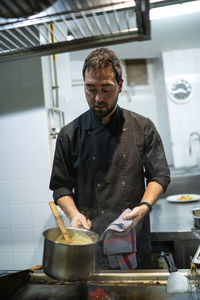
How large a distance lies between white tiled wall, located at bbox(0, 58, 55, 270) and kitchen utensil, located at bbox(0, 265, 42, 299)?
1179 mm

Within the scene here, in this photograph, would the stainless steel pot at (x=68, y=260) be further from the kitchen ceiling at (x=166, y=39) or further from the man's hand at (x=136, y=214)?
the kitchen ceiling at (x=166, y=39)

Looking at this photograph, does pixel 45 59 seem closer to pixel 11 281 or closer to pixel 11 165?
pixel 11 165

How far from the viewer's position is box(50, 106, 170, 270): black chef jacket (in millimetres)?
1626

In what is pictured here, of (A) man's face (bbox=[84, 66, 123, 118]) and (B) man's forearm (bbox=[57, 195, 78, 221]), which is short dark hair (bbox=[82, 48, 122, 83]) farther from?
(B) man's forearm (bbox=[57, 195, 78, 221])

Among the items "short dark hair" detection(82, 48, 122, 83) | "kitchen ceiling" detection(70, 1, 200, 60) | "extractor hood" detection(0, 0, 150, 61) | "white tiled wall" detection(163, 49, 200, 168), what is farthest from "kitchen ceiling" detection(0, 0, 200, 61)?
"white tiled wall" detection(163, 49, 200, 168)

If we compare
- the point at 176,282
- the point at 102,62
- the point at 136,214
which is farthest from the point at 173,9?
the point at 176,282

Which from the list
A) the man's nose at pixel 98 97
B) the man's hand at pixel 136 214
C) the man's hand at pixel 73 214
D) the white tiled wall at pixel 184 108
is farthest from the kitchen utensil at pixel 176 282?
the white tiled wall at pixel 184 108

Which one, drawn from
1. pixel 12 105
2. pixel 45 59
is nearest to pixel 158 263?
pixel 12 105

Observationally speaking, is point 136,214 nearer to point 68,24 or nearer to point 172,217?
point 68,24

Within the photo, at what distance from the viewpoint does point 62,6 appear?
0.87m

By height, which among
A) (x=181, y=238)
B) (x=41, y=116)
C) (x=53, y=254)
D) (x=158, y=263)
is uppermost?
(x=41, y=116)

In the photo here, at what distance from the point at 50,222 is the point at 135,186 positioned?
1.07m

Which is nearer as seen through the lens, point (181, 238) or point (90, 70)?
point (90, 70)

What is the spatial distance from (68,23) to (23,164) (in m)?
1.65
